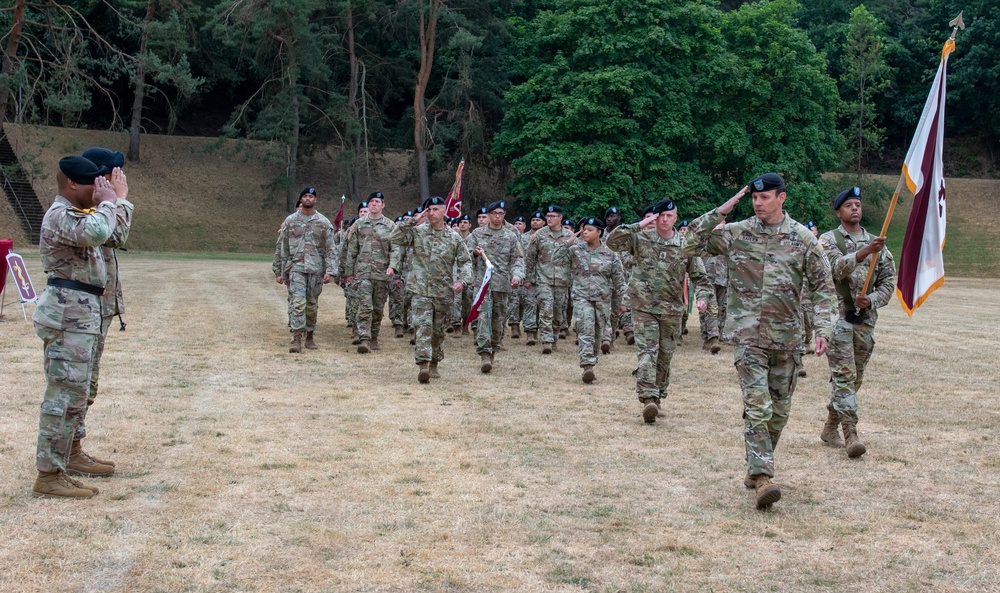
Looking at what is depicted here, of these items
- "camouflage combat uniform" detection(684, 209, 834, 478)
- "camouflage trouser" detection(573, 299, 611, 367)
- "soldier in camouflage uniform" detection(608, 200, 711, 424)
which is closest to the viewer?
"camouflage combat uniform" detection(684, 209, 834, 478)

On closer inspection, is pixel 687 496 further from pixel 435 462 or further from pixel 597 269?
pixel 597 269

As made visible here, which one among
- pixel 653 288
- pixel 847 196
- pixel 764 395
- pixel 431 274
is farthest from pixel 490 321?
pixel 764 395

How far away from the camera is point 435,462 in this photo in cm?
779

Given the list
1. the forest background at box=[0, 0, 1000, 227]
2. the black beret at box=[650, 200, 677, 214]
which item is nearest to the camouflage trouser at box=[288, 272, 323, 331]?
the black beret at box=[650, 200, 677, 214]

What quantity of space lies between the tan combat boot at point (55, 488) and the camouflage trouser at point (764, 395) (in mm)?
4647

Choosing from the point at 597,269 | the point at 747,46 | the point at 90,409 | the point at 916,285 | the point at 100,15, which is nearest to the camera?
the point at 916,285

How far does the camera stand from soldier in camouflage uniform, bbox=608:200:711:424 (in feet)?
32.7

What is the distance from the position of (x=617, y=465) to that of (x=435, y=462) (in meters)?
1.50

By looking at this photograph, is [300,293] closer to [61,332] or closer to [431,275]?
[431,275]

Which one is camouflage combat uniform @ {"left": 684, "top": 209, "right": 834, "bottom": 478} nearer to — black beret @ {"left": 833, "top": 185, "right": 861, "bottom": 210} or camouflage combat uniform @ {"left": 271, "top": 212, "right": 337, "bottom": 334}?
black beret @ {"left": 833, "top": 185, "right": 861, "bottom": 210}

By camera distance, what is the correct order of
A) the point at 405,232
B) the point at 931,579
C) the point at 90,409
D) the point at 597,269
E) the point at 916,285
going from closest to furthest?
1. the point at 931,579
2. the point at 916,285
3. the point at 90,409
4. the point at 405,232
5. the point at 597,269

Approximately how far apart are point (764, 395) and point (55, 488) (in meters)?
4.98

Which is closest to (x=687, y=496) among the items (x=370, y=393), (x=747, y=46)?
(x=370, y=393)

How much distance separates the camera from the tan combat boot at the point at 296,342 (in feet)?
48.0
